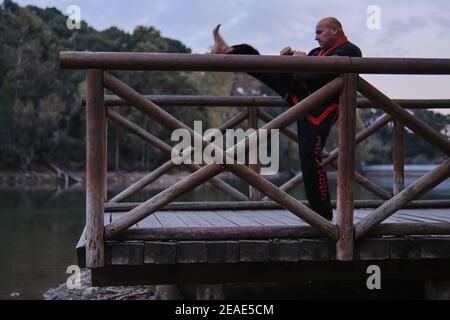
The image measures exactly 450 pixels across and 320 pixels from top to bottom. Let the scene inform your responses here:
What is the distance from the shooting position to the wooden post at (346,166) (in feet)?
11.2

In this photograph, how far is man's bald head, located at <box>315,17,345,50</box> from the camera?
4.00m

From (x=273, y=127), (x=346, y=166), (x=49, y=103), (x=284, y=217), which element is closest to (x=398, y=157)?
(x=284, y=217)

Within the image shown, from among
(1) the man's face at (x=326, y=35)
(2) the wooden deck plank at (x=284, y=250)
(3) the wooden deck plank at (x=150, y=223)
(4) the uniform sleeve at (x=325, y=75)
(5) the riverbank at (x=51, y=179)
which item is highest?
(5) the riverbank at (x=51, y=179)

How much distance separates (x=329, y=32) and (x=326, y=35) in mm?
27

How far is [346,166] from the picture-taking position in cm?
343

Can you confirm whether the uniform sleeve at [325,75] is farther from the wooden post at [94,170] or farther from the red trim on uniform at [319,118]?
the wooden post at [94,170]

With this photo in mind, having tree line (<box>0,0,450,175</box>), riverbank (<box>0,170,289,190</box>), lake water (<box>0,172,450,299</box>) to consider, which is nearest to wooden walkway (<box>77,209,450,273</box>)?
lake water (<box>0,172,450,299</box>)

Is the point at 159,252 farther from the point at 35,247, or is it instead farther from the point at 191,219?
the point at 35,247

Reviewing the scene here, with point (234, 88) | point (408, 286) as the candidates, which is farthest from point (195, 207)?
point (234, 88)

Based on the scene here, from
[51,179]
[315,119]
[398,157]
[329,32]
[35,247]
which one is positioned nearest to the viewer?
[315,119]

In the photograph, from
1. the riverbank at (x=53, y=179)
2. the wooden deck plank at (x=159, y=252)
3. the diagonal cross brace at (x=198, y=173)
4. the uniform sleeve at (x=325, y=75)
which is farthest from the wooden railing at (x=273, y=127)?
the riverbank at (x=53, y=179)
